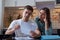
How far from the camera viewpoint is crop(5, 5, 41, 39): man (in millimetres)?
1303

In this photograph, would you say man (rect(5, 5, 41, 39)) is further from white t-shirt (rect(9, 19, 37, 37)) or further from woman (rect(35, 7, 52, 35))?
woman (rect(35, 7, 52, 35))

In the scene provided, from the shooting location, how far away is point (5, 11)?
15.6 ft

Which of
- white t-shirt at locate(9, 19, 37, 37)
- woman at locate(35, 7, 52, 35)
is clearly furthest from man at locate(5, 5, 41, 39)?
woman at locate(35, 7, 52, 35)

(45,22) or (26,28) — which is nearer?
(26,28)

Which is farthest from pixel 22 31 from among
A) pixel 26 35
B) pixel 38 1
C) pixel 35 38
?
pixel 38 1

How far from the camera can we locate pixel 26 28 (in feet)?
4.78

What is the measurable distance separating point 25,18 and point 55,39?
0.40m

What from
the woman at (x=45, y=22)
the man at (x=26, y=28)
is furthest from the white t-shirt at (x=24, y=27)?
the woman at (x=45, y=22)

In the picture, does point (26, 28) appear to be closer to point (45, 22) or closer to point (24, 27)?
point (24, 27)

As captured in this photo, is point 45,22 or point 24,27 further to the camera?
point 45,22

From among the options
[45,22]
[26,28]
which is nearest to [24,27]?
[26,28]

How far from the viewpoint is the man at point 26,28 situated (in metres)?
1.30

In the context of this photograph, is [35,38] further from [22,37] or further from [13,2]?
[13,2]

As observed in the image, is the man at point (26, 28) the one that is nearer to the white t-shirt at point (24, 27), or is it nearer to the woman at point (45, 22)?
the white t-shirt at point (24, 27)
